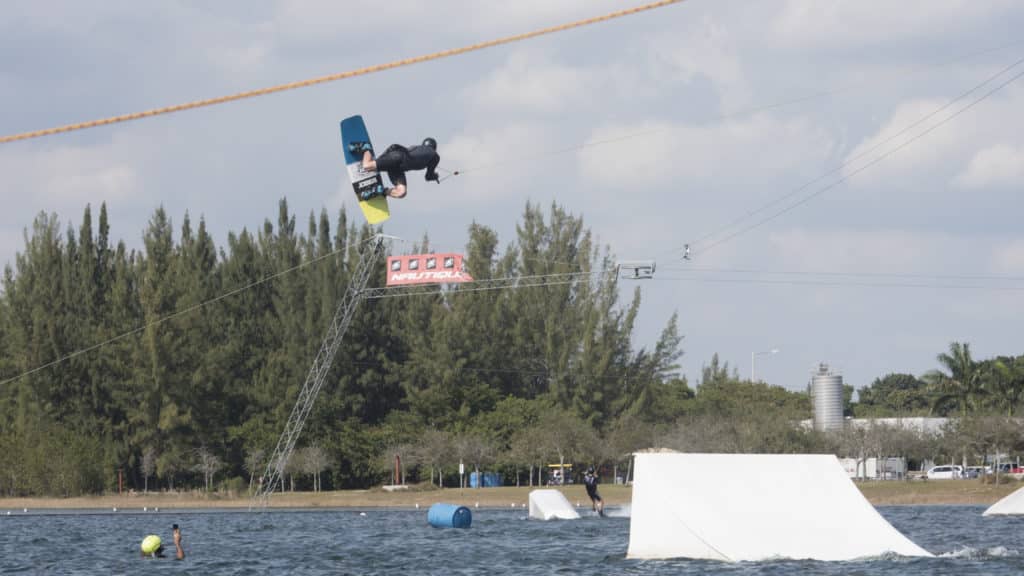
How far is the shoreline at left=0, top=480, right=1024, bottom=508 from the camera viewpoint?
234ft

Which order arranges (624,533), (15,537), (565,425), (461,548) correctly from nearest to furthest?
1. (461,548)
2. (624,533)
3. (15,537)
4. (565,425)

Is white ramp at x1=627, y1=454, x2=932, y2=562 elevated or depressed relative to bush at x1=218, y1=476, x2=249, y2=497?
elevated

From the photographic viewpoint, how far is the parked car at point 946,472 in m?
98.8

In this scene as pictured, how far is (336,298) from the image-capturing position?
90.4m

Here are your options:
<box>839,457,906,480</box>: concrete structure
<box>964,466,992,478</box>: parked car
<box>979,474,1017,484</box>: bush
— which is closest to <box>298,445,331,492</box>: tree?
<box>839,457,906,480</box>: concrete structure

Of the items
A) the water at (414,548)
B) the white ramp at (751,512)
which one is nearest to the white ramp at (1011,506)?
the water at (414,548)

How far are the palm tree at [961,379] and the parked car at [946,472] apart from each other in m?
4.37

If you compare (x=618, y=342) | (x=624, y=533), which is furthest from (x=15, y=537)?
(x=618, y=342)

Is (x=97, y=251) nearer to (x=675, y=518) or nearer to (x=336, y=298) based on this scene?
(x=336, y=298)

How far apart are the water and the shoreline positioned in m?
14.9

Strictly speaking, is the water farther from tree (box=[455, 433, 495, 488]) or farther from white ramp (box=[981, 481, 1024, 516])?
tree (box=[455, 433, 495, 488])

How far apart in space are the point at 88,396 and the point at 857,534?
6880cm

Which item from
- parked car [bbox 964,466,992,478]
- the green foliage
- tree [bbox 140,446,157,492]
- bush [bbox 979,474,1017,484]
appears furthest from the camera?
the green foliage

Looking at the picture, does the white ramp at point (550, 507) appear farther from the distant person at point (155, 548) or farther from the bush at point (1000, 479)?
the bush at point (1000, 479)
